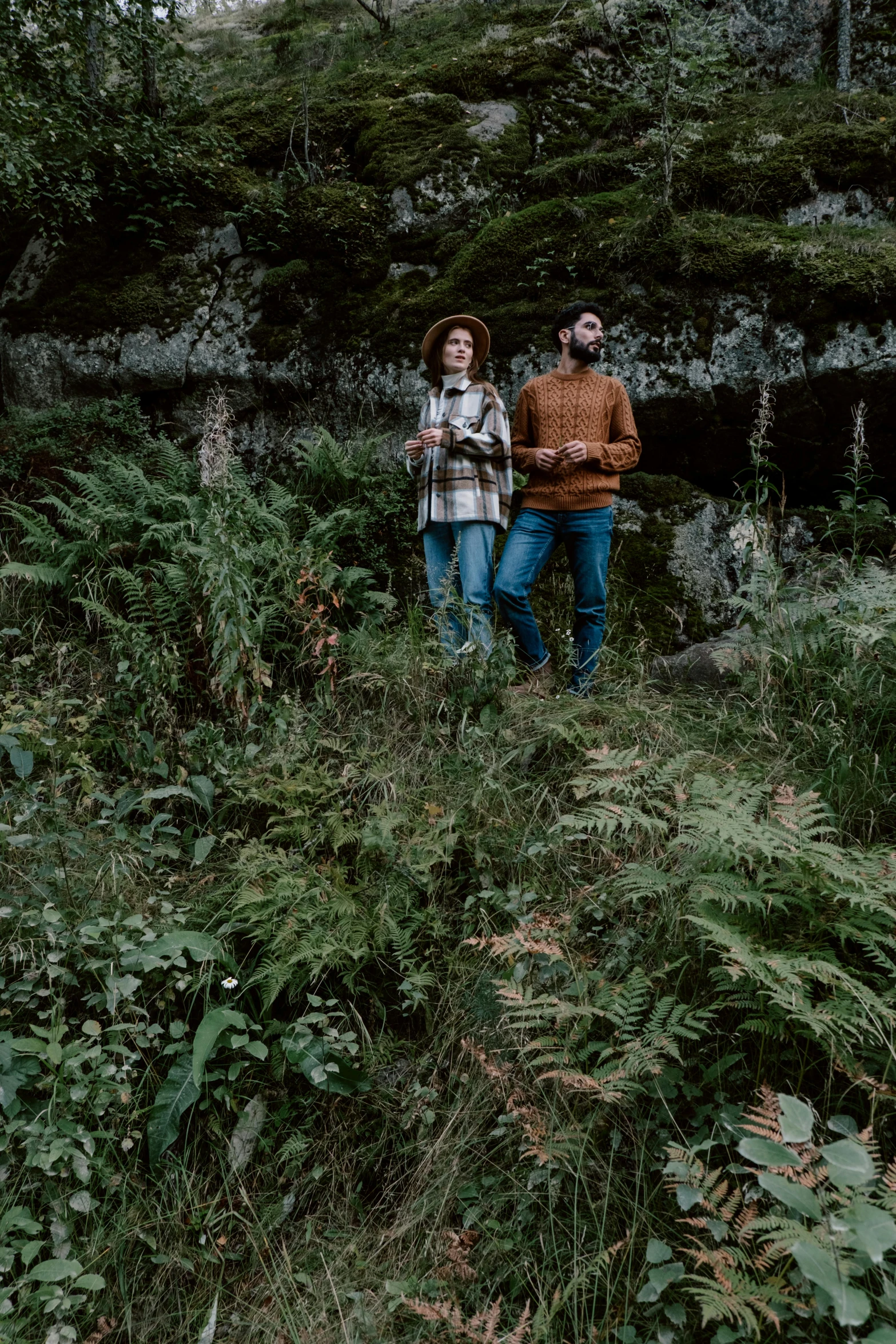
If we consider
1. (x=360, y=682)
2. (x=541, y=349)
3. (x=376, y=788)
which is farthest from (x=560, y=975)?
(x=541, y=349)

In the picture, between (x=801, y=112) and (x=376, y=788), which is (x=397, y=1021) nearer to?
(x=376, y=788)

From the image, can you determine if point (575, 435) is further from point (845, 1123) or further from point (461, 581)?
point (845, 1123)

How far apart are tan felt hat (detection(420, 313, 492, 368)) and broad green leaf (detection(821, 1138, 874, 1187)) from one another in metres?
4.95

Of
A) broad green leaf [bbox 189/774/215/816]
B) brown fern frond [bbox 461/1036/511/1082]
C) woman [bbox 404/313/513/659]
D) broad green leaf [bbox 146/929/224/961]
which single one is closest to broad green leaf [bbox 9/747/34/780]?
broad green leaf [bbox 189/774/215/816]

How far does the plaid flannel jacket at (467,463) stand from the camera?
478cm

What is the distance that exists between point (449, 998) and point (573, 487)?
3.12m

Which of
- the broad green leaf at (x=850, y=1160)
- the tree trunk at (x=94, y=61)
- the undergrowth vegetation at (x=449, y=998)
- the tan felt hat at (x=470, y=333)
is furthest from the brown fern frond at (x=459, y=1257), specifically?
the tree trunk at (x=94, y=61)

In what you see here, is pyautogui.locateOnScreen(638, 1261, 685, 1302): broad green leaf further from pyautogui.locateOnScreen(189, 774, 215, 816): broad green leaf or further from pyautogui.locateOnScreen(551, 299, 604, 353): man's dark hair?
pyautogui.locateOnScreen(551, 299, 604, 353): man's dark hair

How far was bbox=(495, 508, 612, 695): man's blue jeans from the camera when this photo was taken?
15.5 feet

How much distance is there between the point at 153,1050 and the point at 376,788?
1395 millimetres

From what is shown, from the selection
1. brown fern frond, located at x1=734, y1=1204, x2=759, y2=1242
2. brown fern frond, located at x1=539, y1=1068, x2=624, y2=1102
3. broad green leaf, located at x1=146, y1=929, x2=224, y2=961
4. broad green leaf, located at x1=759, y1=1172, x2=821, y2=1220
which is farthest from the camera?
broad green leaf, located at x1=146, y1=929, x2=224, y2=961

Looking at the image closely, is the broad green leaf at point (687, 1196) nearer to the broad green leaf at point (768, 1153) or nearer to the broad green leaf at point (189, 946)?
the broad green leaf at point (768, 1153)

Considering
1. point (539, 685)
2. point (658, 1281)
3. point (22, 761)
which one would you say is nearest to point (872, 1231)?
point (658, 1281)

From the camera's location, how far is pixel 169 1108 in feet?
8.31
